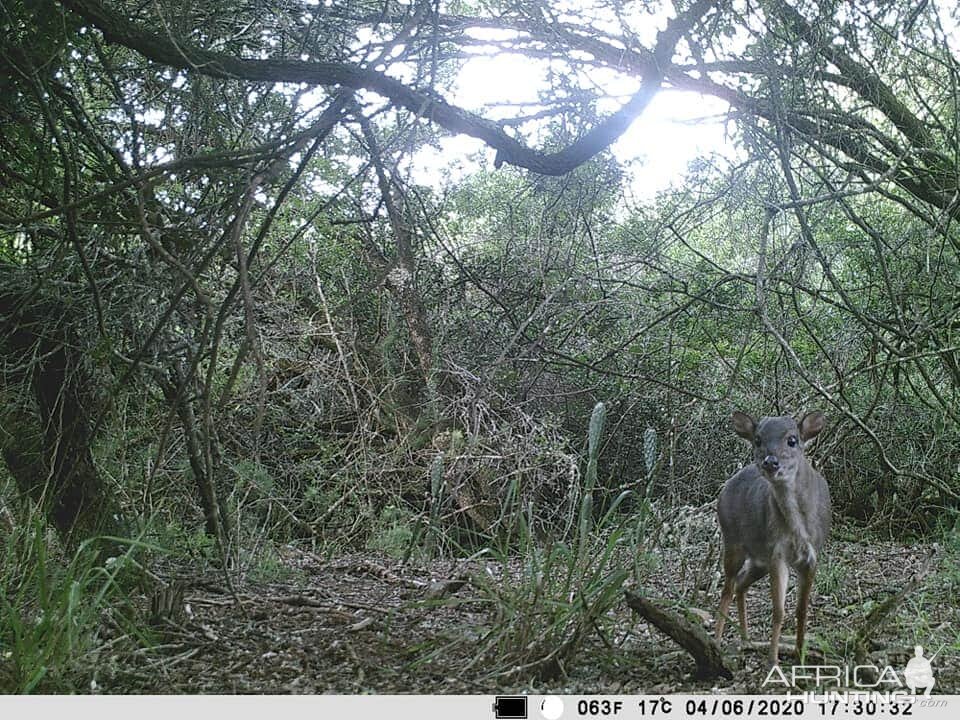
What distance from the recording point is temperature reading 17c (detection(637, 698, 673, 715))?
1.63 meters

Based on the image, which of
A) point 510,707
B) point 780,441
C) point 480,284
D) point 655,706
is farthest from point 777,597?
point 480,284

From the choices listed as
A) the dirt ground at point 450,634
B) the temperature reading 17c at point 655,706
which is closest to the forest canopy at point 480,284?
the dirt ground at point 450,634

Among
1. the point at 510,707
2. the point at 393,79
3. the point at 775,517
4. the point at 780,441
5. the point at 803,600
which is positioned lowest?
the point at 510,707

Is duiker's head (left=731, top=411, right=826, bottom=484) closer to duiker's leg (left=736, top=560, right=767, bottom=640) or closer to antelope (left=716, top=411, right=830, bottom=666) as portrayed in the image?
antelope (left=716, top=411, right=830, bottom=666)

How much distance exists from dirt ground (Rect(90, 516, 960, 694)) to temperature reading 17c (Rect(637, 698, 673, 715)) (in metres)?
0.10

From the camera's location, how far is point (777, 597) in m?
1.94

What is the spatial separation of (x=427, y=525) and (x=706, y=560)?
87cm

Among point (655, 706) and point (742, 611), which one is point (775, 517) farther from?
point (655, 706)

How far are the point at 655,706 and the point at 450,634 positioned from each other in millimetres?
517

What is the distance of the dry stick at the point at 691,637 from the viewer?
1786mm

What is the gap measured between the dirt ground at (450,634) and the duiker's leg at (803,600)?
6 cm

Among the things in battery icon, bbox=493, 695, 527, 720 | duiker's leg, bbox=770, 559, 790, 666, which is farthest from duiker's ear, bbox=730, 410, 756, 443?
battery icon, bbox=493, 695, 527, 720

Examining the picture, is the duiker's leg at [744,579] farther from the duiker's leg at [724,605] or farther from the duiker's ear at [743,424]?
the duiker's ear at [743,424]

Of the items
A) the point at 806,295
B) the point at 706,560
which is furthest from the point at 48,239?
the point at 806,295
